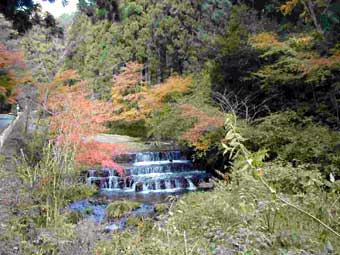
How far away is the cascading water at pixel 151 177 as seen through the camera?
1401 cm

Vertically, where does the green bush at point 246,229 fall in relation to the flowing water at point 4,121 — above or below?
above

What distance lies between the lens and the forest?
4.45m

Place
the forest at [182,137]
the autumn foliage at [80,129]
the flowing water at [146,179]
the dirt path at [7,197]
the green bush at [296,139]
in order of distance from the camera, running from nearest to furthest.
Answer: the forest at [182,137]
the dirt path at [7,197]
the green bush at [296,139]
the autumn foliage at [80,129]
the flowing water at [146,179]

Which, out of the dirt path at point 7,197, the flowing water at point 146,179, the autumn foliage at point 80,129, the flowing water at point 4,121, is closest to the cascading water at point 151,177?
the flowing water at point 146,179

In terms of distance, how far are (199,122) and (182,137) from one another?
1.78m

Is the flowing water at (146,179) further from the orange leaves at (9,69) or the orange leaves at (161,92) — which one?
the orange leaves at (9,69)

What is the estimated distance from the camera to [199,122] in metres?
13.9

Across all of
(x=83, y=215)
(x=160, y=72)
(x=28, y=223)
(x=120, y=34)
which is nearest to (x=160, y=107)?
(x=160, y=72)

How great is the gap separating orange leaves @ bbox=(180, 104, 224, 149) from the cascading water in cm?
142

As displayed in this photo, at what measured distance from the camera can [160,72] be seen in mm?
25453

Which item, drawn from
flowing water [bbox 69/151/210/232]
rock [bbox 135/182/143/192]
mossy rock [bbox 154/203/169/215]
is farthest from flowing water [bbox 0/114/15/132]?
mossy rock [bbox 154/203/169/215]

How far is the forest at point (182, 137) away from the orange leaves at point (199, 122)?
0.05 m

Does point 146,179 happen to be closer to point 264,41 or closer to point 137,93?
point 264,41

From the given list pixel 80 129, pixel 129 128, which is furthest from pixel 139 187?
pixel 129 128
